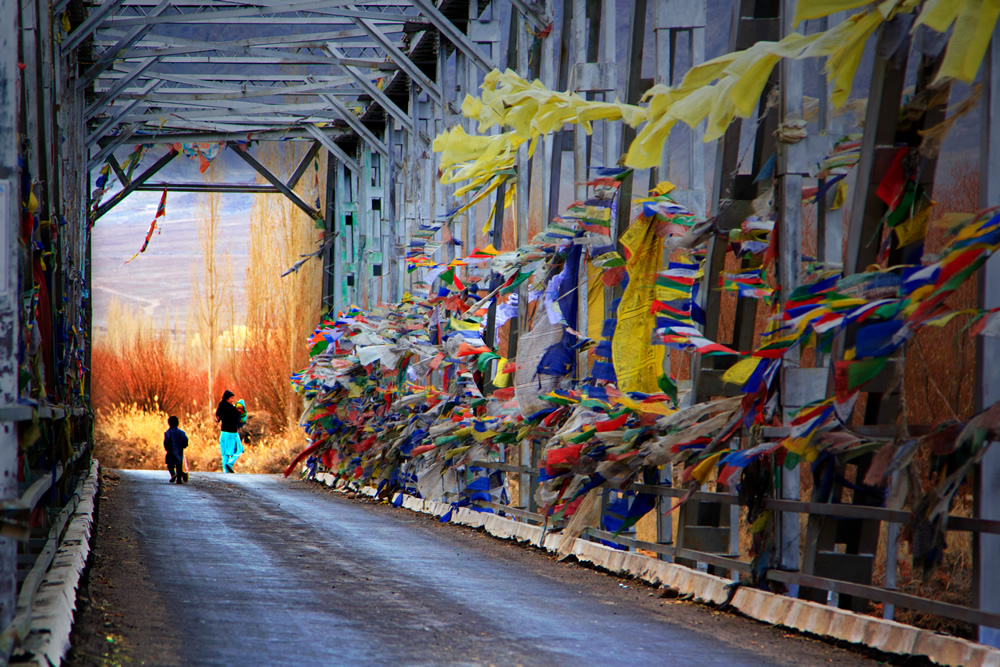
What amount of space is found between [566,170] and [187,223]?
222ft

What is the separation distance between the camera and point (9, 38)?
4.39 metres

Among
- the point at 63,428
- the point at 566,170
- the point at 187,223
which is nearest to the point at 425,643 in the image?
the point at 63,428

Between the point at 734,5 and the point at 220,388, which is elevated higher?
the point at 734,5

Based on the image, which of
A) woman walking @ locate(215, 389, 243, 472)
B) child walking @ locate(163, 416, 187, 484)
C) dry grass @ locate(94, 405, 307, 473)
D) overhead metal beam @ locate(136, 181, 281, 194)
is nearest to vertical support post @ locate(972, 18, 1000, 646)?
child walking @ locate(163, 416, 187, 484)

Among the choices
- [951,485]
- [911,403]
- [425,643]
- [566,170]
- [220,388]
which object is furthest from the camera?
[220,388]

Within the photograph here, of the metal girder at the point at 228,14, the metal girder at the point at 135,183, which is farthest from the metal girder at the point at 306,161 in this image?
the metal girder at the point at 228,14

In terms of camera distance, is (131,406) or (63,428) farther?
(131,406)

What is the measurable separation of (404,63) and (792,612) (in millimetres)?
13323

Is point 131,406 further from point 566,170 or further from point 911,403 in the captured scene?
point 911,403

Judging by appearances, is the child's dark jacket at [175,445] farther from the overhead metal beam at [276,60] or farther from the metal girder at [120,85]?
the overhead metal beam at [276,60]

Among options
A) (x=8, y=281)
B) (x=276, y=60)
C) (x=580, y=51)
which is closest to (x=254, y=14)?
(x=276, y=60)

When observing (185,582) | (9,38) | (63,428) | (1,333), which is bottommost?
(185,582)

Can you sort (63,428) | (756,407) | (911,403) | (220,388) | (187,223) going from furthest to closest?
(187,223) < (220,388) < (911,403) < (63,428) < (756,407)

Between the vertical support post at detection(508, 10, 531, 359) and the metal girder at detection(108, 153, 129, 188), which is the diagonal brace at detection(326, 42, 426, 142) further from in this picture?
the metal girder at detection(108, 153, 129, 188)
